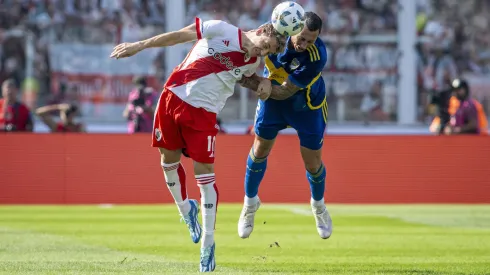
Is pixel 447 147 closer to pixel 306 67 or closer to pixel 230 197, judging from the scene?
pixel 230 197

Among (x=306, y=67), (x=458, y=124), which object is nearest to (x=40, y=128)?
(x=458, y=124)

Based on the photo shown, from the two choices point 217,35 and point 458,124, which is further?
point 458,124

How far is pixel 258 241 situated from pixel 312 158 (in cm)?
168

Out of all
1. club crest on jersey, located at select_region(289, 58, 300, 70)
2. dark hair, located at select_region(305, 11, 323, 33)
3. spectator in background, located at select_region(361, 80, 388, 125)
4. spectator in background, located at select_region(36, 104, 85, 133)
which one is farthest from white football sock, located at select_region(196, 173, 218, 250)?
spectator in background, located at select_region(361, 80, 388, 125)

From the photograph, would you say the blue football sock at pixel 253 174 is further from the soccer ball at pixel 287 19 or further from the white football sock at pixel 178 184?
the soccer ball at pixel 287 19

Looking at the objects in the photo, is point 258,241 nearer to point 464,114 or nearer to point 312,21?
point 312,21

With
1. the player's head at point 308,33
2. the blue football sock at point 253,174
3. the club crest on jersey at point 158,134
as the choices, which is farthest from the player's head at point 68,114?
the club crest on jersey at point 158,134

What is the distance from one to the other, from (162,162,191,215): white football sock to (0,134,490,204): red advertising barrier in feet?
22.7

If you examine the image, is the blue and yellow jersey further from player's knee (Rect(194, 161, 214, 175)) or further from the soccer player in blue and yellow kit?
player's knee (Rect(194, 161, 214, 175))

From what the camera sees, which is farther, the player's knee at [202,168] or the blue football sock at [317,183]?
the blue football sock at [317,183]

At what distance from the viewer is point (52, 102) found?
2102cm

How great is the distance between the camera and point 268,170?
52.5 ft

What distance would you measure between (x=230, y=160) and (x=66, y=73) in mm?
6523

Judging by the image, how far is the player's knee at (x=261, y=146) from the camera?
988 cm
